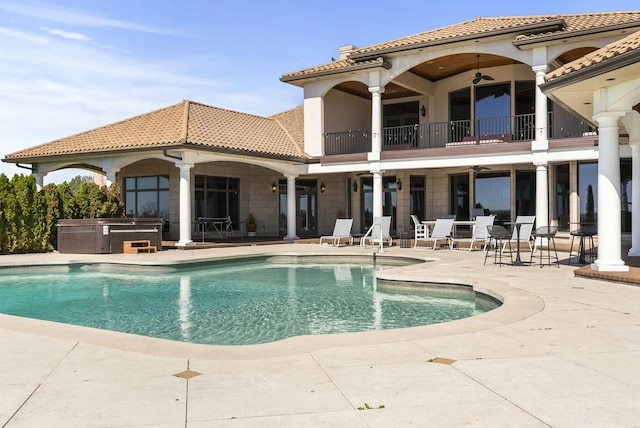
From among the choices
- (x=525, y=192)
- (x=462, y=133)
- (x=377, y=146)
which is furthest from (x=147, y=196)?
(x=525, y=192)

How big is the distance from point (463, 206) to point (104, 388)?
57.6ft

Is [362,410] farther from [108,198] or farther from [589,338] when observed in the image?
[108,198]

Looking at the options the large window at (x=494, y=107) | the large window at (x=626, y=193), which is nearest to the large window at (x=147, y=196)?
the large window at (x=494, y=107)

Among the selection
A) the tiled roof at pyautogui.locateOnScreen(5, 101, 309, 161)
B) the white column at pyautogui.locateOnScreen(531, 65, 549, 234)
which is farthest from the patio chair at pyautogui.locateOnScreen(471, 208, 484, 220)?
the tiled roof at pyautogui.locateOnScreen(5, 101, 309, 161)

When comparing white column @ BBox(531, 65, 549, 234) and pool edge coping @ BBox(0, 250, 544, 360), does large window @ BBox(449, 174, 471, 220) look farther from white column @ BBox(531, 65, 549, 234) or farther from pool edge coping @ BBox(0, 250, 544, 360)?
pool edge coping @ BBox(0, 250, 544, 360)

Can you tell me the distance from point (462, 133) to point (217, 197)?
9.61 metres

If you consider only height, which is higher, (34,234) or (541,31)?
(541,31)

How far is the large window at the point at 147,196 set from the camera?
20203 mm

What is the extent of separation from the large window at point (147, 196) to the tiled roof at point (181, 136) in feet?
7.88

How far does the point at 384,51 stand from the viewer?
17.2 metres

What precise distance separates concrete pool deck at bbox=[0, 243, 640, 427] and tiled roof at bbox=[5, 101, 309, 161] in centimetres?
1162

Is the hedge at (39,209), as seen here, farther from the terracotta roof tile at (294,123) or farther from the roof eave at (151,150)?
the terracotta roof tile at (294,123)

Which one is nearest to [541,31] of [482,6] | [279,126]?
[482,6]

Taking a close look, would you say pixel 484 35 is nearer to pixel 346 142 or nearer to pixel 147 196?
pixel 346 142
